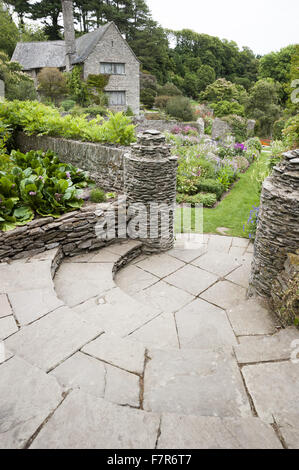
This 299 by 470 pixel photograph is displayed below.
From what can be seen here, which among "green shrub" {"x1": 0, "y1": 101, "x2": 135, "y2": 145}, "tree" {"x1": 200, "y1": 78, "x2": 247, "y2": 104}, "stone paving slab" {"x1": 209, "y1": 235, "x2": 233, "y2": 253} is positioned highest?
"tree" {"x1": 200, "y1": 78, "x2": 247, "y2": 104}

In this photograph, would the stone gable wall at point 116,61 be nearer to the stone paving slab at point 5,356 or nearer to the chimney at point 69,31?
the chimney at point 69,31

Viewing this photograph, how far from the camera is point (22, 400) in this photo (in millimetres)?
1860

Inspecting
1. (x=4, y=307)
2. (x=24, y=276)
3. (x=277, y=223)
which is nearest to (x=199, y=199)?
(x=277, y=223)

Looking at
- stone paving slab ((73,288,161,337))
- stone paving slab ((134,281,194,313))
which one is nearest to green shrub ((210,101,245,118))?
stone paving slab ((134,281,194,313))

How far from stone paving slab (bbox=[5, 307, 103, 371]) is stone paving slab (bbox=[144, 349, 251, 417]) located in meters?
0.71

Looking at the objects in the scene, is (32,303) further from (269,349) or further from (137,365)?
(269,349)

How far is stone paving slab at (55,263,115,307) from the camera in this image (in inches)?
145

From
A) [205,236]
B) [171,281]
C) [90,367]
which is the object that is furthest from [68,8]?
[90,367]

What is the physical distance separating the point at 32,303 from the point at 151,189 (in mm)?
2678

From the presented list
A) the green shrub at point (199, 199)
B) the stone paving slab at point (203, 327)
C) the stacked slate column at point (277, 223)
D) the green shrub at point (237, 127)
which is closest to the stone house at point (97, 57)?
the green shrub at point (237, 127)

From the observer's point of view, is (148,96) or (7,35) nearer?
(7,35)

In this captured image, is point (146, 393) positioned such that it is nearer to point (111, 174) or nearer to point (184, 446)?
point (184, 446)

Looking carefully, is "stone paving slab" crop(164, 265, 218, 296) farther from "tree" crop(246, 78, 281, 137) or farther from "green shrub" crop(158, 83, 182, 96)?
"green shrub" crop(158, 83, 182, 96)

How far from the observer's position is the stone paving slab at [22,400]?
1.64 metres
